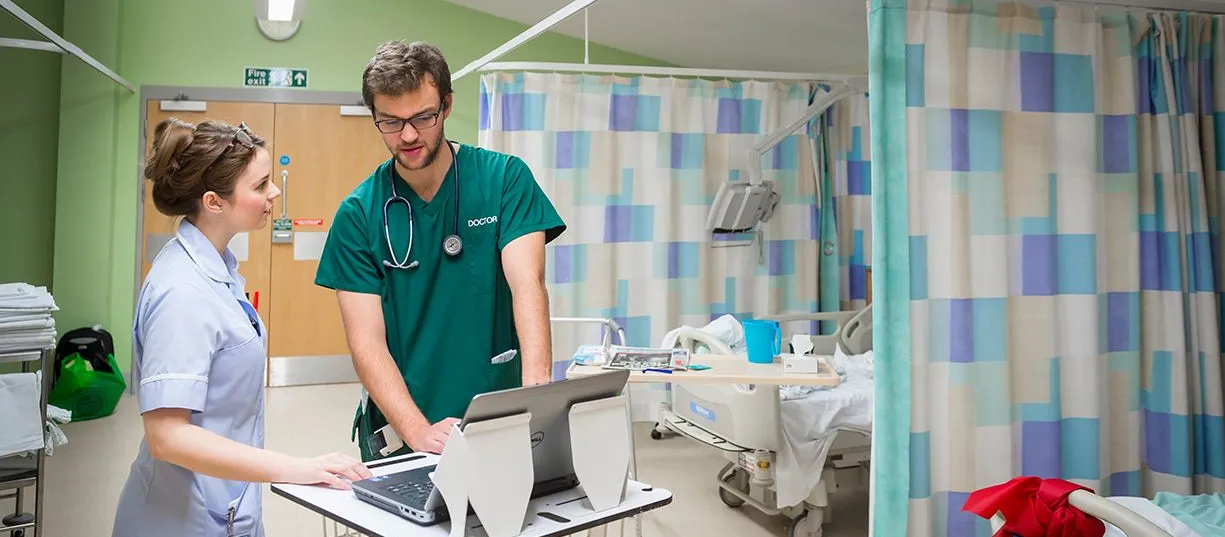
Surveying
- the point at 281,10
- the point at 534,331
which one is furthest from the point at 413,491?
the point at 281,10

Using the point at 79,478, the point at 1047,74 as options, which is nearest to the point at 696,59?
the point at 1047,74

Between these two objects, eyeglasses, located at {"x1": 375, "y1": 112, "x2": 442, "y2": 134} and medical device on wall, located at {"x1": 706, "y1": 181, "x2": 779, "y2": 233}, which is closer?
eyeglasses, located at {"x1": 375, "y1": 112, "x2": 442, "y2": 134}

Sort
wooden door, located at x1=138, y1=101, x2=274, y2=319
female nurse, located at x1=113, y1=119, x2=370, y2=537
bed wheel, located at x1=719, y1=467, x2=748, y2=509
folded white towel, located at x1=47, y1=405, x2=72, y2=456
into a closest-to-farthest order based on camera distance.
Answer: female nurse, located at x1=113, y1=119, x2=370, y2=537
folded white towel, located at x1=47, y1=405, x2=72, y2=456
bed wheel, located at x1=719, y1=467, x2=748, y2=509
wooden door, located at x1=138, y1=101, x2=274, y2=319

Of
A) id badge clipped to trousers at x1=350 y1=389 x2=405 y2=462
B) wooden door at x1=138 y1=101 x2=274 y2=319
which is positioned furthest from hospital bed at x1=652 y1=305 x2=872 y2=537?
wooden door at x1=138 y1=101 x2=274 y2=319

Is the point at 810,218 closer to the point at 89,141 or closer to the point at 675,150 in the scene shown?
the point at 675,150

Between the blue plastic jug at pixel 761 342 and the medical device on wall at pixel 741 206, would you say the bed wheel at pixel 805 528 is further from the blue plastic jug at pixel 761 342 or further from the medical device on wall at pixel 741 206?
the medical device on wall at pixel 741 206

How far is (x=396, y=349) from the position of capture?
181 centimetres

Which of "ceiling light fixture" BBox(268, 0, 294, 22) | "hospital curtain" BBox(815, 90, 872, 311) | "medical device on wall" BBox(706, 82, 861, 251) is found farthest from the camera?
"ceiling light fixture" BBox(268, 0, 294, 22)

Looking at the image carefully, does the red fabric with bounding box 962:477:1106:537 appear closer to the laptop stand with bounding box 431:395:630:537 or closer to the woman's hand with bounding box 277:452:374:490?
the laptop stand with bounding box 431:395:630:537

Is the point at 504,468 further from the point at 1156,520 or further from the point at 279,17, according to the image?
the point at 279,17

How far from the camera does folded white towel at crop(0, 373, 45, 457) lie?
253cm

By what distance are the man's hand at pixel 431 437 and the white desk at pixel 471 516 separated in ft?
0.27

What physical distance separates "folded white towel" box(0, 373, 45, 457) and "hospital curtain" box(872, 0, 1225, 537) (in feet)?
8.29

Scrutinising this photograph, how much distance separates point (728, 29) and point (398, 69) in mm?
4032
